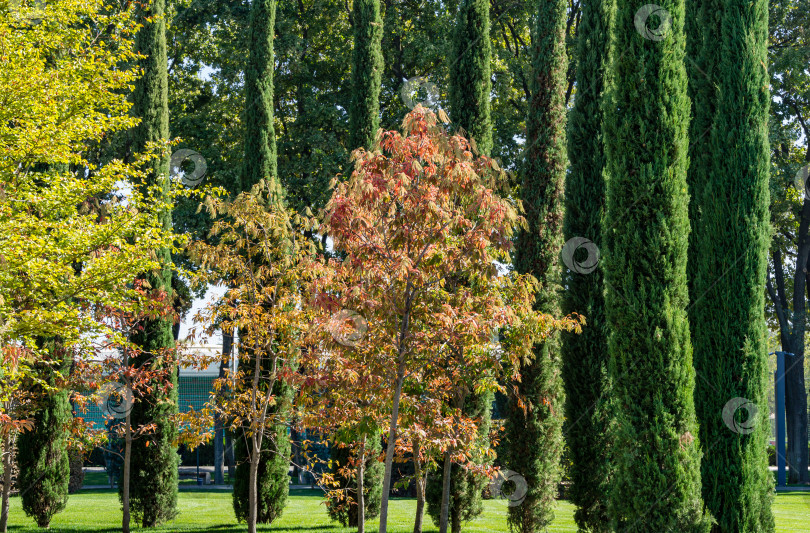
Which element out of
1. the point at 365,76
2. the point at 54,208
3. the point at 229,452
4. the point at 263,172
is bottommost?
the point at 229,452

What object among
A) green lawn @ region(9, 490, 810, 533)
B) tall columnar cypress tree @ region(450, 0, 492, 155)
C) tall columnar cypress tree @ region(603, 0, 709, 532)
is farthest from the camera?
tall columnar cypress tree @ region(450, 0, 492, 155)

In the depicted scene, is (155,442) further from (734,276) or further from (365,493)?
(734,276)

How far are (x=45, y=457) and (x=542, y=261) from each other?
9946 mm

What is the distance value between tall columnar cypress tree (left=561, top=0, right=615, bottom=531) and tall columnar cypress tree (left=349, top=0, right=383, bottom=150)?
171 inches

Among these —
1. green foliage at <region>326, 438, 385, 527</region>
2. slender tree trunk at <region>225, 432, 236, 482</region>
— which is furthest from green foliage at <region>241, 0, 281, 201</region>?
slender tree trunk at <region>225, 432, 236, 482</region>

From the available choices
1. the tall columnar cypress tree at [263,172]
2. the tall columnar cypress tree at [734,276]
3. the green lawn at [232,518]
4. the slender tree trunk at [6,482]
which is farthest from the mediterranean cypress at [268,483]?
the tall columnar cypress tree at [734,276]

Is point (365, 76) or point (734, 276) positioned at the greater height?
point (365, 76)

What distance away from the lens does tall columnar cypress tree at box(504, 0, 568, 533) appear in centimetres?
1088

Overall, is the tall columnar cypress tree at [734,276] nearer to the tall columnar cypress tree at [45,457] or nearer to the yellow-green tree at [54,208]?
the yellow-green tree at [54,208]

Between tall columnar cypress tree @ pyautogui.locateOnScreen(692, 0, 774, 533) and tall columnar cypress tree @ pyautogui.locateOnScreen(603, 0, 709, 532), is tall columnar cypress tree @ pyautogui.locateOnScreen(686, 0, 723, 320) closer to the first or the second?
tall columnar cypress tree @ pyautogui.locateOnScreen(692, 0, 774, 533)

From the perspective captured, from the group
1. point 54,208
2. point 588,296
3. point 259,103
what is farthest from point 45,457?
point 588,296

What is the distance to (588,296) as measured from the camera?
10.7m

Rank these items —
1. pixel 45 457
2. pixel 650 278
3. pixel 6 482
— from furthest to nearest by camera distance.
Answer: pixel 45 457 → pixel 6 482 → pixel 650 278

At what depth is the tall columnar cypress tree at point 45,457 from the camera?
12812 millimetres
